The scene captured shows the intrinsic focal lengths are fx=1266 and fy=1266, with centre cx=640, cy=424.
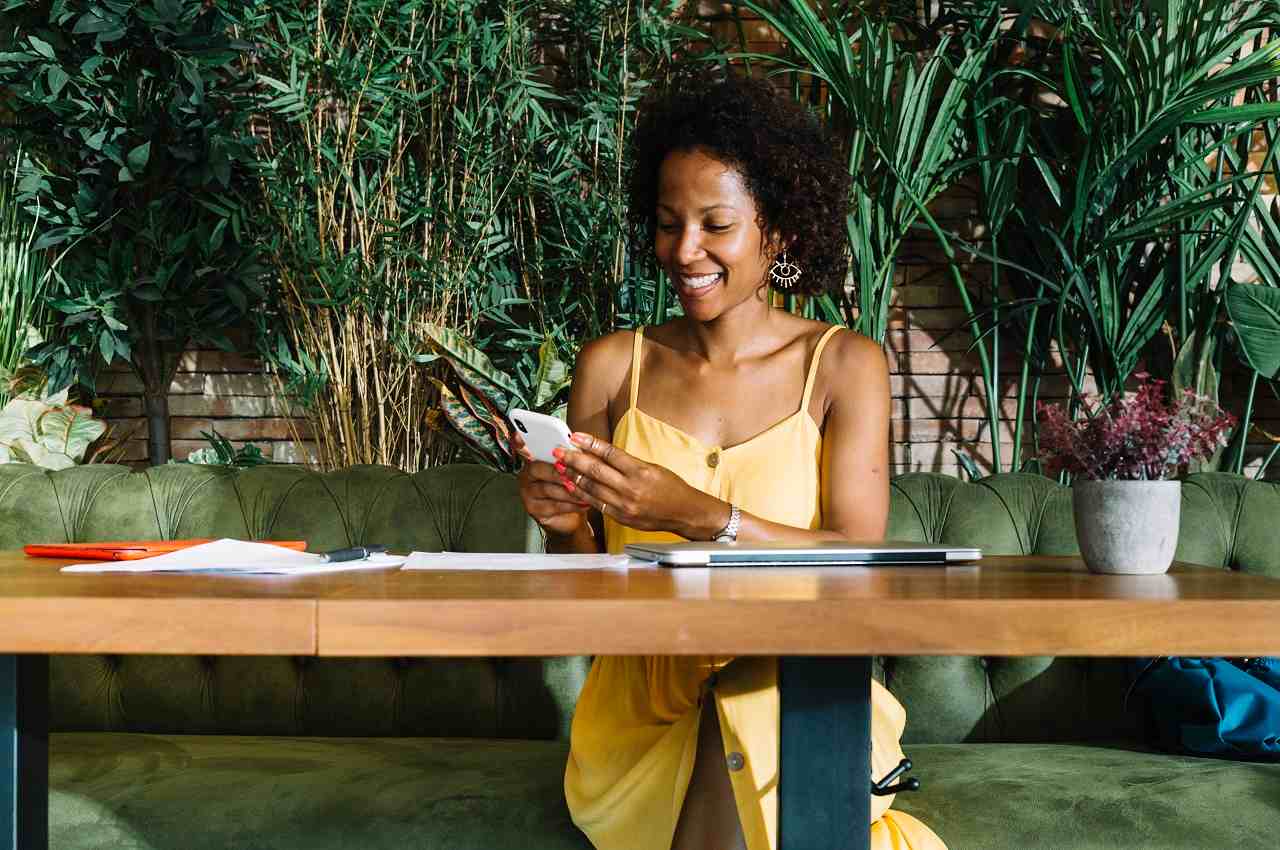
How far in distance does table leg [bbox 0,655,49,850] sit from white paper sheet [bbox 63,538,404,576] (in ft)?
0.50

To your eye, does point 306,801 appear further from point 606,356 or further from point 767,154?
point 767,154

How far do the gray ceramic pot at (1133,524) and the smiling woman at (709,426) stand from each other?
36 cm

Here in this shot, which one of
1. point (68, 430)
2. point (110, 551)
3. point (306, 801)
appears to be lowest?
point (306, 801)

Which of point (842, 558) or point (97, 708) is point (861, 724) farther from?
point (97, 708)

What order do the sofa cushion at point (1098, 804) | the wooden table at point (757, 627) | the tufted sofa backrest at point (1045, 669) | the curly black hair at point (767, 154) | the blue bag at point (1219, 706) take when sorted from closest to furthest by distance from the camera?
the wooden table at point (757, 627), the sofa cushion at point (1098, 804), the blue bag at point (1219, 706), the curly black hair at point (767, 154), the tufted sofa backrest at point (1045, 669)

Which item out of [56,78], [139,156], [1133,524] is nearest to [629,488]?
[1133,524]

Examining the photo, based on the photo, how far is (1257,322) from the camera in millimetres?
3244

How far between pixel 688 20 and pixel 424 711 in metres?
2.46

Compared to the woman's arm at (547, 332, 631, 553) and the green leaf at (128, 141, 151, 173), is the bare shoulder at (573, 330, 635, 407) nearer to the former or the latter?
the woman's arm at (547, 332, 631, 553)

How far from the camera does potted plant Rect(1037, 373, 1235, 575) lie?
138 cm

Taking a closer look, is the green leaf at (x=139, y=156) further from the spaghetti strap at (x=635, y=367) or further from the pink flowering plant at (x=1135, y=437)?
the pink flowering plant at (x=1135, y=437)

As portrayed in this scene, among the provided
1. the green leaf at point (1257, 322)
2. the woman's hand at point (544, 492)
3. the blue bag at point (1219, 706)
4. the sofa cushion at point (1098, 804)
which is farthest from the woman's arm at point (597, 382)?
the green leaf at point (1257, 322)

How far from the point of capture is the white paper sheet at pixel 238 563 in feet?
4.43

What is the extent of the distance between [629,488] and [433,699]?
0.89m
